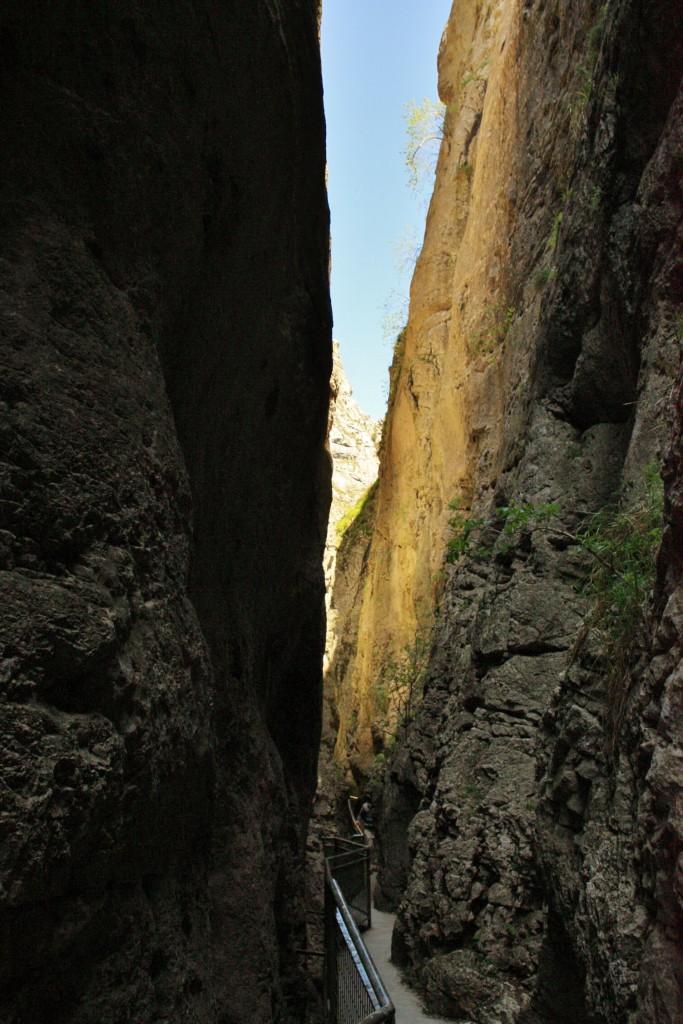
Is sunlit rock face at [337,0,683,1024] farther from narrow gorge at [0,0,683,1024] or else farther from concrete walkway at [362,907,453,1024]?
concrete walkway at [362,907,453,1024]

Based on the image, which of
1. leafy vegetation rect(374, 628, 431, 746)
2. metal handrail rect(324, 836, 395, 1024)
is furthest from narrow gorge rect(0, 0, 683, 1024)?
leafy vegetation rect(374, 628, 431, 746)

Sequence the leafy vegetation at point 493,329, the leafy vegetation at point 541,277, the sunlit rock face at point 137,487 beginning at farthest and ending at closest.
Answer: the leafy vegetation at point 493,329, the leafy vegetation at point 541,277, the sunlit rock face at point 137,487

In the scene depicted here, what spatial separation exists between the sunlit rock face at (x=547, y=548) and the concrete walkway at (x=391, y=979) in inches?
9.8

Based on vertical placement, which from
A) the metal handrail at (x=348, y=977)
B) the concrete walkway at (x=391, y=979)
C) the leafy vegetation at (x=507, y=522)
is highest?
the leafy vegetation at (x=507, y=522)

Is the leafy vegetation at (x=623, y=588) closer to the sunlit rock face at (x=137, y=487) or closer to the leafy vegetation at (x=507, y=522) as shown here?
the leafy vegetation at (x=507, y=522)

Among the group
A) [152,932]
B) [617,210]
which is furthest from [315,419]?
[152,932]

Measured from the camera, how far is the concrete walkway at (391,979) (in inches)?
289

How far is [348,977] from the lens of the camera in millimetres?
4934

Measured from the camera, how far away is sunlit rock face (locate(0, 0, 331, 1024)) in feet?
8.25

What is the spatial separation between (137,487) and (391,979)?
26.2 feet

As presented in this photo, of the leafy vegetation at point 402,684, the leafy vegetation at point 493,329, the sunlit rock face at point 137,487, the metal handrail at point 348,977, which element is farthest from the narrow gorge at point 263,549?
the leafy vegetation at point 402,684

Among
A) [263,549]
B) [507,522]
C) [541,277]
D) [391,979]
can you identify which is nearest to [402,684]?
[391,979]

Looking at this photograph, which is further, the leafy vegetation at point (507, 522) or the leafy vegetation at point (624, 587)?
the leafy vegetation at point (507, 522)

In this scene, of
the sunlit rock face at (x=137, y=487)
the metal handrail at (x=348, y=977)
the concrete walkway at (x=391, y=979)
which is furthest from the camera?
the concrete walkway at (x=391, y=979)
